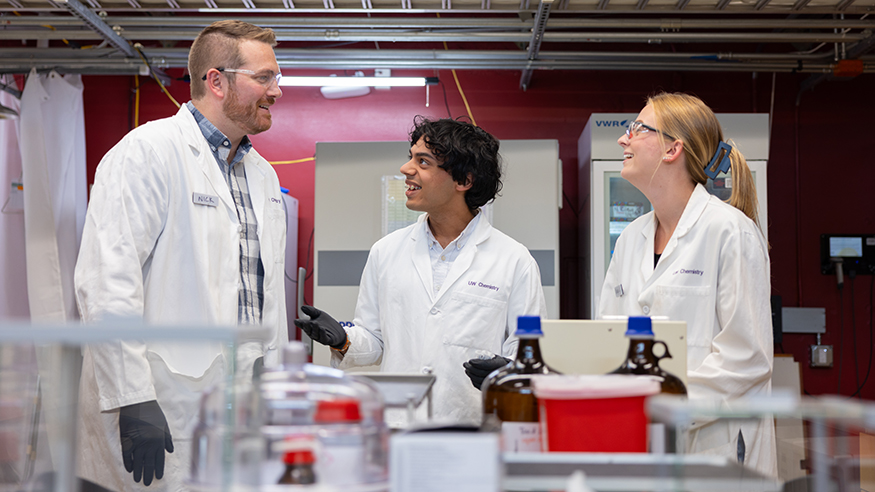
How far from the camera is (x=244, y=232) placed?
6.10 ft

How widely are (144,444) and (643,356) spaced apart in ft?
3.10

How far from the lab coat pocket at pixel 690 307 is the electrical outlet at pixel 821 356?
2.63m

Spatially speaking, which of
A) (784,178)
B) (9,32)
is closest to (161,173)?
(9,32)

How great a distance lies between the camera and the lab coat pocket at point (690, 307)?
155 centimetres

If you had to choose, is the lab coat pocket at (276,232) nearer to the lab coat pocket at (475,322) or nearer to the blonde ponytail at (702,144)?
the lab coat pocket at (475,322)

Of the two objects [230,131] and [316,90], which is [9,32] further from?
[230,131]

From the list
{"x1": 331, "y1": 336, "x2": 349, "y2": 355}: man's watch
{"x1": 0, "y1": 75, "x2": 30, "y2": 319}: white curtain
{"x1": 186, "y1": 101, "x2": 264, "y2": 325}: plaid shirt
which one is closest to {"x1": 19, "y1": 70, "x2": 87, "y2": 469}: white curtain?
{"x1": 0, "y1": 75, "x2": 30, "y2": 319}: white curtain

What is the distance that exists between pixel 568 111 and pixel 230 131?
244 centimetres

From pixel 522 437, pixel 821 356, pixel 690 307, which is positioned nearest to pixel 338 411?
pixel 522 437

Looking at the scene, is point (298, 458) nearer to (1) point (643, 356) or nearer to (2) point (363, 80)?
(1) point (643, 356)

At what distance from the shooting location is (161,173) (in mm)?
1675

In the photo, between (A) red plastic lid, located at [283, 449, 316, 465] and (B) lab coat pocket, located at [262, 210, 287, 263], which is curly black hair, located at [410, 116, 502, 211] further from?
(A) red plastic lid, located at [283, 449, 316, 465]

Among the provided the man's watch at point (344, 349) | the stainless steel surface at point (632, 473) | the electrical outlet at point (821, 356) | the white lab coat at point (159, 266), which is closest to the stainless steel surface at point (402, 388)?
the stainless steel surface at point (632, 473)

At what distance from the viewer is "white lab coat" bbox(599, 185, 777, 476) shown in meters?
1.43
